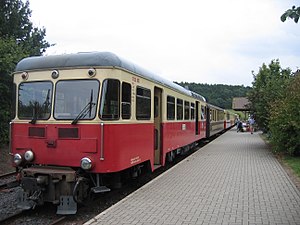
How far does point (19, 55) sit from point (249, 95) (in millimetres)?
12083

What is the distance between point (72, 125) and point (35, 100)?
1.16m

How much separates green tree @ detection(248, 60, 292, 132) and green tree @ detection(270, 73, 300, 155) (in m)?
1.67

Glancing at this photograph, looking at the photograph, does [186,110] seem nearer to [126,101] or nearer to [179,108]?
[179,108]

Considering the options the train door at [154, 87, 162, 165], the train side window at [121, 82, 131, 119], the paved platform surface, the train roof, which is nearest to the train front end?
the train roof

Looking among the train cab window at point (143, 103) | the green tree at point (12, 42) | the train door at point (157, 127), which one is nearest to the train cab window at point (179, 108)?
the train door at point (157, 127)

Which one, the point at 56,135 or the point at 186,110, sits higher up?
the point at 186,110

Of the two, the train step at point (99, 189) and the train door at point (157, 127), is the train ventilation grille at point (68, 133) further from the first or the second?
the train door at point (157, 127)

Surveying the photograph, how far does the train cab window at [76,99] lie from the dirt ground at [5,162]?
22.6 feet

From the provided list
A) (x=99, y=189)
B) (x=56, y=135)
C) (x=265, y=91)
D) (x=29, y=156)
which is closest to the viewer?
(x=99, y=189)

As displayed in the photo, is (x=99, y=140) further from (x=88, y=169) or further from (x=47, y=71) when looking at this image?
(x=47, y=71)

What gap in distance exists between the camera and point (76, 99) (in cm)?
748

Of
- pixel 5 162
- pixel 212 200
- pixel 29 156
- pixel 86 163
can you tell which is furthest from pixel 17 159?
pixel 5 162

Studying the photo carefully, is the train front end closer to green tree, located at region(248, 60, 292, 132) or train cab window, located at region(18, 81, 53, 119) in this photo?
train cab window, located at region(18, 81, 53, 119)

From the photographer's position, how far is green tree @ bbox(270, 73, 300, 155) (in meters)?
15.2
